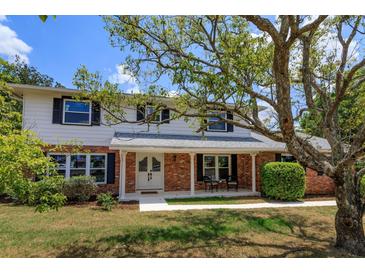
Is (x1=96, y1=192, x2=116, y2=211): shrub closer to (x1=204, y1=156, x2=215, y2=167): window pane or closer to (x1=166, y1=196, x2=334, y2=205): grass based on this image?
(x1=166, y1=196, x2=334, y2=205): grass

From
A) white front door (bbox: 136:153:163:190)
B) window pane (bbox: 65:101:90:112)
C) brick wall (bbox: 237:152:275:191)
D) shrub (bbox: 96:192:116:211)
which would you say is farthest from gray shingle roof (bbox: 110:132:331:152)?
shrub (bbox: 96:192:116:211)

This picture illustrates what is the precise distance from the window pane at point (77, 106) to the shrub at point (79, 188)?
369cm

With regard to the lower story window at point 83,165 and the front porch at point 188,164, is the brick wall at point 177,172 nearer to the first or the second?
the front porch at point 188,164

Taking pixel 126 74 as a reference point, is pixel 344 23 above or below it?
above

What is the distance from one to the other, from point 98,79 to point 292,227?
7.44 metres

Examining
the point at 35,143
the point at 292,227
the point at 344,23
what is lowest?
the point at 292,227

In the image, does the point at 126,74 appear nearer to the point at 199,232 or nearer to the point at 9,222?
the point at 199,232

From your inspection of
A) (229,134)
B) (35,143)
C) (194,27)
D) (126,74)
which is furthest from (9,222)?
(229,134)

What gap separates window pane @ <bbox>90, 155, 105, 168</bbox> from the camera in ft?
41.1

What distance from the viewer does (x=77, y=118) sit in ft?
40.9

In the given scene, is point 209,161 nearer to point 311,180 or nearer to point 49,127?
point 311,180

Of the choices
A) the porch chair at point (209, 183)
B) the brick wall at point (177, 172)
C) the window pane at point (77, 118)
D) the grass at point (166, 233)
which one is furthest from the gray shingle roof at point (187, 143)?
A: the grass at point (166, 233)
